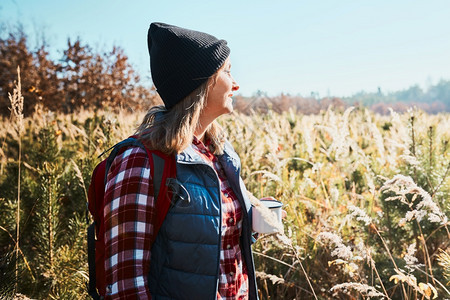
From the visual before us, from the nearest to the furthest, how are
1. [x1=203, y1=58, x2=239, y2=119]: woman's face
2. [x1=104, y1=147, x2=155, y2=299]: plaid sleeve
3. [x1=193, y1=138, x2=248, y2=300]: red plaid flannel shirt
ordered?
1. [x1=104, y1=147, x2=155, y2=299]: plaid sleeve
2. [x1=193, y1=138, x2=248, y2=300]: red plaid flannel shirt
3. [x1=203, y1=58, x2=239, y2=119]: woman's face

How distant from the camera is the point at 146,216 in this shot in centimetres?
140

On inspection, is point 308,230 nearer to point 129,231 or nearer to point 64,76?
point 129,231

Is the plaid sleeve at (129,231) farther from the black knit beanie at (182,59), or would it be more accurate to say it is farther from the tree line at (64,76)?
the tree line at (64,76)

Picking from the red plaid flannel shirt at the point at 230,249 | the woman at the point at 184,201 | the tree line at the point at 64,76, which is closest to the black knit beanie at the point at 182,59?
the woman at the point at 184,201

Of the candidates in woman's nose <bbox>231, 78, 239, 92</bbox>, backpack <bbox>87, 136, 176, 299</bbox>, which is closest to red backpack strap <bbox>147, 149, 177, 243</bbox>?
backpack <bbox>87, 136, 176, 299</bbox>

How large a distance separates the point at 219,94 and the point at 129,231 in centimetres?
70

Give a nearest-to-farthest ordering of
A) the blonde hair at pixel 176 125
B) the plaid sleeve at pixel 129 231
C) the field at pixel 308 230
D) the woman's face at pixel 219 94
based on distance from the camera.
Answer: the plaid sleeve at pixel 129 231
the blonde hair at pixel 176 125
the woman's face at pixel 219 94
the field at pixel 308 230

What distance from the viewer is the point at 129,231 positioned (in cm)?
139

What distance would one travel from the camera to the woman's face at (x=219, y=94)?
175cm

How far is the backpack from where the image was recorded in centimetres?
144

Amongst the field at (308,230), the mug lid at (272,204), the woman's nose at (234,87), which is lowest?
the field at (308,230)

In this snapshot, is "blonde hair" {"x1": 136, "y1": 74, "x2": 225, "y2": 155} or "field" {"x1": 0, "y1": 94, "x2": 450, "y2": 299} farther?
"field" {"x1": 0, "y1": 94, "x2": 450, "y2": 299}

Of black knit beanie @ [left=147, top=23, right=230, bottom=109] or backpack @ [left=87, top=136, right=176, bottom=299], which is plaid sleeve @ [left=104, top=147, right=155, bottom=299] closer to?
backpack @ [left=87, top=136, right=176, bottom=299]

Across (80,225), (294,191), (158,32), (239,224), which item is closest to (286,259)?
(294,191)
